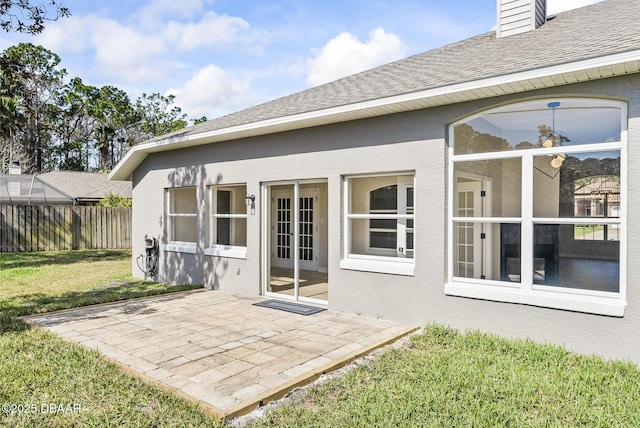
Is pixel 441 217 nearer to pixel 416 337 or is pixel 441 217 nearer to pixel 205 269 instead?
pixel 416 337

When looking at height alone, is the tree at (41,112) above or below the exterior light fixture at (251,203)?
above

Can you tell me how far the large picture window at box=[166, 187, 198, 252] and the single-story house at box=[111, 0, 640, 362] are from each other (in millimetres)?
1902

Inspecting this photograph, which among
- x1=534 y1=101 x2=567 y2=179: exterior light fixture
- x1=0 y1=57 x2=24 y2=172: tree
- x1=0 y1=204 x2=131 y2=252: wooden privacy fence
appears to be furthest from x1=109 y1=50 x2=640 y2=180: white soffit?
x1=0 y1=204 x2=131 y2=252: wooden privacy fence

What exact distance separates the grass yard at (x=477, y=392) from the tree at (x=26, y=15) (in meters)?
8.87

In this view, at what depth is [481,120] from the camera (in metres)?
5.62

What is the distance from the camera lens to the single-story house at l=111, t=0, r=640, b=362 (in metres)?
4.65

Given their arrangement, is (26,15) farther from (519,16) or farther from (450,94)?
(519,16)

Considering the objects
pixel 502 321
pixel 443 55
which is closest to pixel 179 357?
pixel 502 321

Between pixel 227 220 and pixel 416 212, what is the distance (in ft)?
14.8

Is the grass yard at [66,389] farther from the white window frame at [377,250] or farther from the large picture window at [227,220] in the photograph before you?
the white window frame at [377,250]

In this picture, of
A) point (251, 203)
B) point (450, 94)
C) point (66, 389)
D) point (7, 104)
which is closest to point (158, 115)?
point (7, 104)

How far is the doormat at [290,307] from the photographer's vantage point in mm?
6840

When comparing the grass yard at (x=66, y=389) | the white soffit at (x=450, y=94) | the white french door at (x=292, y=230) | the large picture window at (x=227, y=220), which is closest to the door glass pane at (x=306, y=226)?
the white french door at (x=292, y=230)

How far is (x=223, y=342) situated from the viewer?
17.1 ft
